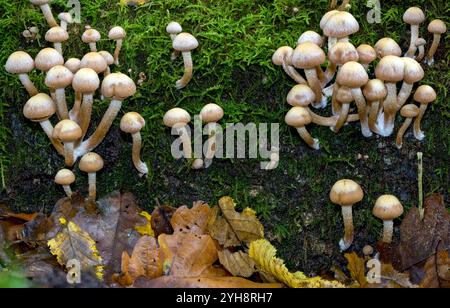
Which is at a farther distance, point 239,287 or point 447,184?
point 447,184

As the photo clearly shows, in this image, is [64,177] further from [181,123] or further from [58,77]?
[181,123]

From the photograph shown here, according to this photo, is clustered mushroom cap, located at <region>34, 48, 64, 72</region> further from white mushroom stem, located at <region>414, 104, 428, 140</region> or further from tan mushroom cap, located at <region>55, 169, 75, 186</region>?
white mushroom stem, located at <region>414, 104, 428, 140</region>

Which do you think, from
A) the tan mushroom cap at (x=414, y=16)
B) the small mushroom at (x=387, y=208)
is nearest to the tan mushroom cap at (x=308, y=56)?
the tan mushroom cap at (x=414, y=16)

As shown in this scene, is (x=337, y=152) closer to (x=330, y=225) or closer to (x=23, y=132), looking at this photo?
(x=330, y=225)

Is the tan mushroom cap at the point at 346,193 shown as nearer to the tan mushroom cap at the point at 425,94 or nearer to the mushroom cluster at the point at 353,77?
the mushroom cluster at the point at 353,77

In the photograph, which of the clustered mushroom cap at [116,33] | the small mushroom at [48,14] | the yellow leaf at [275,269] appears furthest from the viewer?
the small mushroom at [48,14]

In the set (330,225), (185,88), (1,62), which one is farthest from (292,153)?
(1,62)

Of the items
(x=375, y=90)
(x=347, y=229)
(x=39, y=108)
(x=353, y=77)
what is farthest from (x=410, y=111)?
(x=39, y=108)
